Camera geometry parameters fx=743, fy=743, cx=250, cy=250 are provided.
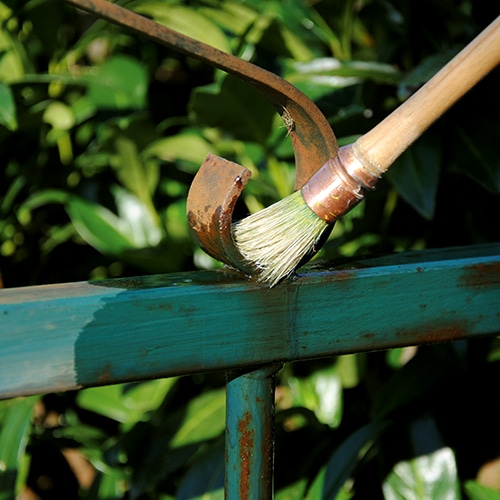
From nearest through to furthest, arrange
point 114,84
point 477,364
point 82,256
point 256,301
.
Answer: point 256,301 < point 477,364 < point 114,84 < point 82,256

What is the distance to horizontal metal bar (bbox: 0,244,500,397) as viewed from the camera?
1.63ft

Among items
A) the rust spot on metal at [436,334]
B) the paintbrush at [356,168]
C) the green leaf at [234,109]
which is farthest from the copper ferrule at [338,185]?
the green leaf at [234,109]

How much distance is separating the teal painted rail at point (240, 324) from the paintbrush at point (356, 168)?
3 centimetres

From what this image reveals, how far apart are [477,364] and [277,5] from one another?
638 mm

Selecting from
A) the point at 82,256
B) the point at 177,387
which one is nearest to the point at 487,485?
the point at 177,387

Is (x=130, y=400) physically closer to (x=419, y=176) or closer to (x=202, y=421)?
(x=202, y=421)

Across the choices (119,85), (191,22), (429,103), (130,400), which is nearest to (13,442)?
(130,400)

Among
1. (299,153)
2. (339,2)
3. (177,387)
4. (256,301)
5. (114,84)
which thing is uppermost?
(339,2)

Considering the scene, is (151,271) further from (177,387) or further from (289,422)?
(289,422)

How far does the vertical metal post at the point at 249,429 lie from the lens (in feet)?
1.91

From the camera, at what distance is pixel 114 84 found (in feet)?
3.91

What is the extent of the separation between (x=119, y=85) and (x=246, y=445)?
778 millimetres

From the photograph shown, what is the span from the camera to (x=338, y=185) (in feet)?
1.80

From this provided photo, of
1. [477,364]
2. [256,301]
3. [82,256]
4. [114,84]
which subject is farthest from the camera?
[82,256]
